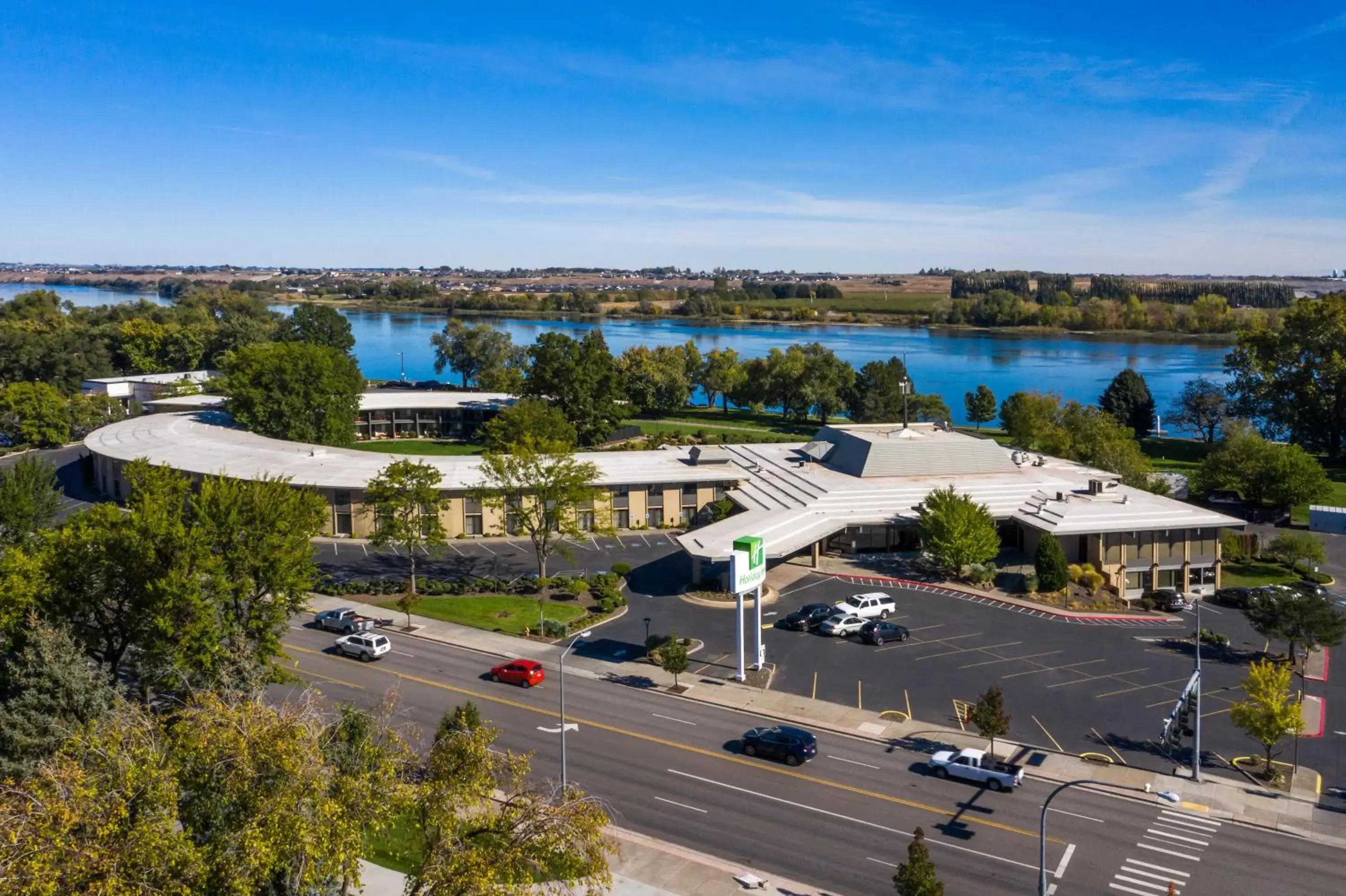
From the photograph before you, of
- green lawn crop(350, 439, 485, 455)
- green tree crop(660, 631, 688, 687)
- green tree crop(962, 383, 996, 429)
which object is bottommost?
green tree crop(660, 631, 688, 687)

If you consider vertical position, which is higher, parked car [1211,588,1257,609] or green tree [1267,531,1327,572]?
green tree [1267,531,1327,572]

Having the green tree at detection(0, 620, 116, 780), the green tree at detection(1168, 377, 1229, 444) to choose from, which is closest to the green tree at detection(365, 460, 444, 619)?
the green tree at detection(0, 620, 116, 780)

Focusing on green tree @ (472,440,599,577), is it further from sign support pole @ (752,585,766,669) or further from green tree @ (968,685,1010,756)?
green tree @ (968,685,1010,756)

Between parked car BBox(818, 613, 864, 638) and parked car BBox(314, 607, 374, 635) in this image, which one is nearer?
parked car BBox(818, 613, 864, 638)

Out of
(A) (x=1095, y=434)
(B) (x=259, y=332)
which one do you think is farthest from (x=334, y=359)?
(A) (x=1095, y=434)

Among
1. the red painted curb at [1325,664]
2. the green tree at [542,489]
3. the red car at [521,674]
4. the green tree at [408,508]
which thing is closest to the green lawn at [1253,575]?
the red painted curb at [1325,664]

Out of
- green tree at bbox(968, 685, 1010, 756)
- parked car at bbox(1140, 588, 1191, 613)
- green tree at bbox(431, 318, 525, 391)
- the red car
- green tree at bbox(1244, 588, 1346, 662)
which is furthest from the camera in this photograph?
green tree at bbox(431, 318, 525, 391)

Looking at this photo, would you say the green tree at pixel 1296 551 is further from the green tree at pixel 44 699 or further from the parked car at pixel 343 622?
the green tree at pixel 44 699
